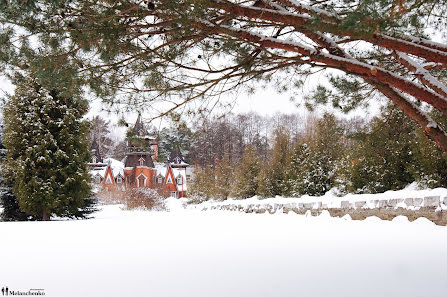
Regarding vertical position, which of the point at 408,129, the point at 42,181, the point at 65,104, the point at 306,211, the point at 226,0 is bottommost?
the point at 306,211

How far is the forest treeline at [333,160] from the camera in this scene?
5.45 metres

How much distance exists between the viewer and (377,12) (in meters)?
2.06

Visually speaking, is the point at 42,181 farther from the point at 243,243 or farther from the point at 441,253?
the point at 441,253

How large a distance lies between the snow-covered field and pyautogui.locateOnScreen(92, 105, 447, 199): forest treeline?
1.18m

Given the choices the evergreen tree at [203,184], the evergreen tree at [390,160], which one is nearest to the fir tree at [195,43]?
the evergreen tree at [390,160]

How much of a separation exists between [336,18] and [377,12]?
31 centimetres

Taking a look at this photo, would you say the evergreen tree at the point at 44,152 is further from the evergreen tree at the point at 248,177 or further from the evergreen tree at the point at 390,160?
the evergreen tree at the point at 390,160

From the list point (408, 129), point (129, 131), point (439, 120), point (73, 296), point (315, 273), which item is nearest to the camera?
point (73, 296)

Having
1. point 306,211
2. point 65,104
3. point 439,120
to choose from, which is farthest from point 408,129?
point 65,104

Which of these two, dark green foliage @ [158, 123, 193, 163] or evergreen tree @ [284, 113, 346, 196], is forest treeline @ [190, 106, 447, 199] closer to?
evergreen tree @ [284, 113, 346, 196]

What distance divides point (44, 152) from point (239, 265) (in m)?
8.56

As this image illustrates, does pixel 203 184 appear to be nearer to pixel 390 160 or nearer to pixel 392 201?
pixel 390 160

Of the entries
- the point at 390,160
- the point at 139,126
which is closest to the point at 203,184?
the point at 390,160

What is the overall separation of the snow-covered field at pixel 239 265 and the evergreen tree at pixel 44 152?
18.0 ft
